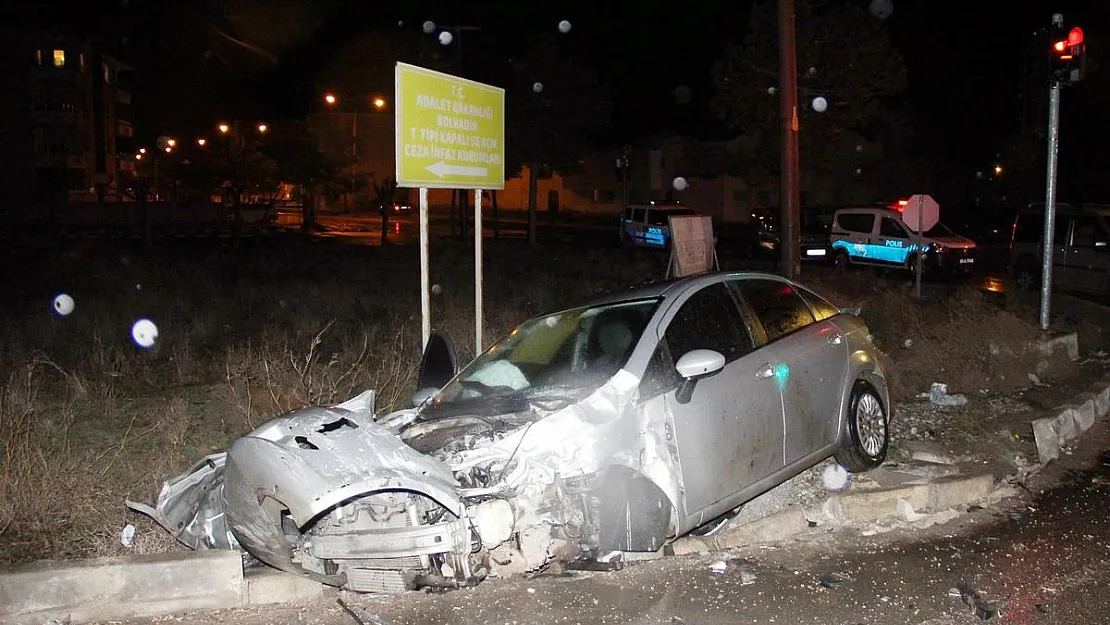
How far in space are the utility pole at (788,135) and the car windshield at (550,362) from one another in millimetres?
8147

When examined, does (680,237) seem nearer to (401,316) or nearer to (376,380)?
(401,316)

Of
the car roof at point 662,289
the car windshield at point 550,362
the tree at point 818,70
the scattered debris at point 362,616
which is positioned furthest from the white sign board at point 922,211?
the scattered debris at point 362,616

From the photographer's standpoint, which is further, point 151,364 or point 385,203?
point 385,203

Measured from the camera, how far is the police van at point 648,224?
102 feet

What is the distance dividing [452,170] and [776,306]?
2.95m

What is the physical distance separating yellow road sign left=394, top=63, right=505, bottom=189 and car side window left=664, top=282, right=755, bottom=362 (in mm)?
2540

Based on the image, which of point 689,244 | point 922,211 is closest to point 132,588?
point 689,244

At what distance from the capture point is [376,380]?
8.38 m

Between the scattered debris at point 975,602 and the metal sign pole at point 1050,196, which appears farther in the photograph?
the metal sign pole at point 1050,196

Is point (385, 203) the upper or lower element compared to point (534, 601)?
upper

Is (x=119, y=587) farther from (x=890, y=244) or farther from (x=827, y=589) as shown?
(x=890, y=244)

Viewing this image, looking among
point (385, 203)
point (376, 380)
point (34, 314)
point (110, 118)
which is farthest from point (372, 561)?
point (110, 118)

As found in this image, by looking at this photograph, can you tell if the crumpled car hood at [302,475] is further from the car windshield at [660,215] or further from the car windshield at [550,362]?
the car windshield at [660,215]

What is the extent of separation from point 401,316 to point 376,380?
496cm
